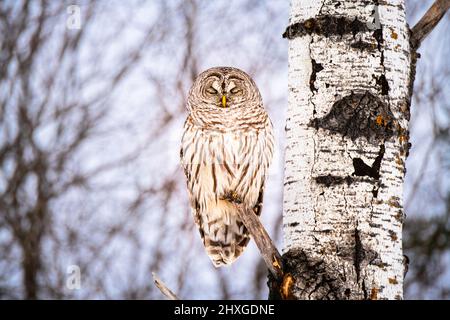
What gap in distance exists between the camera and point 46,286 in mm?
6676

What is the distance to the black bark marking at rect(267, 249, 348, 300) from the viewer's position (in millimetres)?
2072

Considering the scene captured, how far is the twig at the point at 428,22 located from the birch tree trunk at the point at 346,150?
3.1 inches

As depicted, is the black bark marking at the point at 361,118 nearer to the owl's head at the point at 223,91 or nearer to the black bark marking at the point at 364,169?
the black bark marking at the point at 364,169

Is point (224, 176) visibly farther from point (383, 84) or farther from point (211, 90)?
point (383, 84)

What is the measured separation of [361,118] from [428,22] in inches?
17.8

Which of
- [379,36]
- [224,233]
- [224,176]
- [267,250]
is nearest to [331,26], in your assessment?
[379,36]

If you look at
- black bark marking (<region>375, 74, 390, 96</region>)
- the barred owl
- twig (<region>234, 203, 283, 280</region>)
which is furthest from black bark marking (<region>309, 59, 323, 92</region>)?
the barred owl

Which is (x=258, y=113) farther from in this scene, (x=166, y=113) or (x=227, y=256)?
(x=166, y=113)

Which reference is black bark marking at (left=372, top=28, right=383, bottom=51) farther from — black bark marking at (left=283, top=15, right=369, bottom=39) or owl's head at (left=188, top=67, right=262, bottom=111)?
owl's head at (left=188, top=67, right=262, bottom=111)

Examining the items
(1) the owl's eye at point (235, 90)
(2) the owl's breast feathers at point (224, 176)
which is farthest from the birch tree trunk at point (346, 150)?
(1) the owl's eye at point (235, 90)

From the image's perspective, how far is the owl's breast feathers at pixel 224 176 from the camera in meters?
3.21

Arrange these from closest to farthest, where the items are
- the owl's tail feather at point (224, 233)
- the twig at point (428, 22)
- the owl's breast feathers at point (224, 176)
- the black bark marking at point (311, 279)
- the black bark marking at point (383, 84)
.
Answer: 1. the black bark marking at point (311, 279)
2. the black bark marking at point (383, 84)
3. the twig at point (428, 22)
4. the owl's breast feathers at point (224, 176)
5. the owl's tail feather at point (224, 233)
